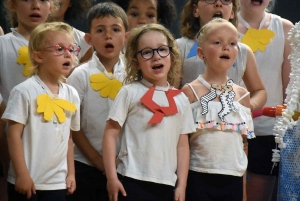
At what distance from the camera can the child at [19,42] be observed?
2867 mm

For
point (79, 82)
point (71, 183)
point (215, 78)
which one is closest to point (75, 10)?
point (79, 82)

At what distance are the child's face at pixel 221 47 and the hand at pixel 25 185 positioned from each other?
934mm

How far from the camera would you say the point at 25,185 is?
2416mm

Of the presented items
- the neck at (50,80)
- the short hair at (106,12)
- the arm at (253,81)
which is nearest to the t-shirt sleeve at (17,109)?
the neck at (50,80)

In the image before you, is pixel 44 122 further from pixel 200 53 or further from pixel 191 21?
pixel 191 21

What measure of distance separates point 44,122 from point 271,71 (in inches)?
54.1

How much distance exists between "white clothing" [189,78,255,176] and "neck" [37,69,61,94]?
0.60 metres

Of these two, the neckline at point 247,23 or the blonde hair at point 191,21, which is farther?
the neckline at point 247,23

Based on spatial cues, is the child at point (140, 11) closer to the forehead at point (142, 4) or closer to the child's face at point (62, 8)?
the forehead at point (142, 4)

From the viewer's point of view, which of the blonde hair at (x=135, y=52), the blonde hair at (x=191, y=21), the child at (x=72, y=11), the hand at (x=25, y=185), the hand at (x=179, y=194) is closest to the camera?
the hand at (x=25, y=185)

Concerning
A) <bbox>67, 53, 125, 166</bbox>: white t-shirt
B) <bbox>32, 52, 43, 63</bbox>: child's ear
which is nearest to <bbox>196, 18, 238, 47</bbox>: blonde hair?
<bbox>67, 53, 125, 166</bbox>: white t-shirt

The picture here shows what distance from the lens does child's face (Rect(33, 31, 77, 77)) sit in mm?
2580

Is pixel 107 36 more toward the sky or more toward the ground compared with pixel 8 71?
more toward the sky

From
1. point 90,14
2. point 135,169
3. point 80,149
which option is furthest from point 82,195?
point 90,14
